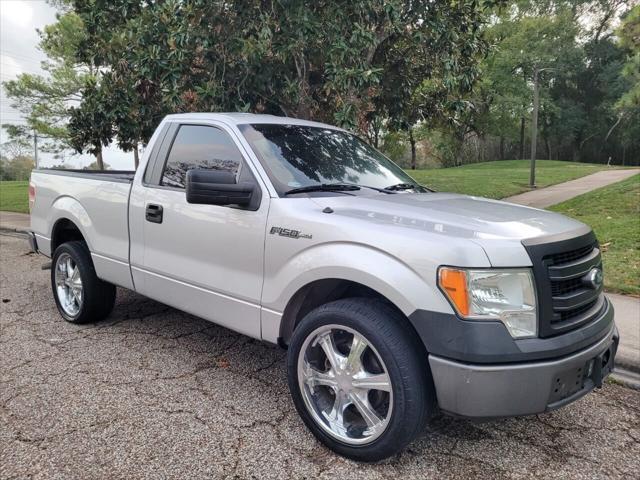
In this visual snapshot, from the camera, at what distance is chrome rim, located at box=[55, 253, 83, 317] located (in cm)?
478

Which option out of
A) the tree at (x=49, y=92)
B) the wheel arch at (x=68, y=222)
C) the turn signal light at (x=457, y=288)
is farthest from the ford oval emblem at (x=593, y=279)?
the tree at (x=49, y=92)

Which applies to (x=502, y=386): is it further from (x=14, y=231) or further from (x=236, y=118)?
(x=14, y=231)

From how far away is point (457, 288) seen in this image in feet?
7.74

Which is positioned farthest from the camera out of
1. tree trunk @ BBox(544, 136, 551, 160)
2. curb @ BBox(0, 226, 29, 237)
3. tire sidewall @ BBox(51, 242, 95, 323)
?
tree trunk @ BBox(544, 136, 551, 160)

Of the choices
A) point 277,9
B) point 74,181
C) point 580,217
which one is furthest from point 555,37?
point 74,181

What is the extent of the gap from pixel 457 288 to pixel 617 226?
7.55 meters

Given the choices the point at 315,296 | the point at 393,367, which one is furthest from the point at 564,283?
the point at 315,296

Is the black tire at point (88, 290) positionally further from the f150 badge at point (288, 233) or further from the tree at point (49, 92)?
the tree at point (49, 92)

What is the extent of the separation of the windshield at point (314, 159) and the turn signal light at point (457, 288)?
120cm

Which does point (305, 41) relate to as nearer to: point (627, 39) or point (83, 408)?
point (83, 408)

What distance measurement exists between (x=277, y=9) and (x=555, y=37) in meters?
39.4

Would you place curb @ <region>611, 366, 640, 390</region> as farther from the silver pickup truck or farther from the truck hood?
the truck hood

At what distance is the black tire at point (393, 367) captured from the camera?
96.8 inches

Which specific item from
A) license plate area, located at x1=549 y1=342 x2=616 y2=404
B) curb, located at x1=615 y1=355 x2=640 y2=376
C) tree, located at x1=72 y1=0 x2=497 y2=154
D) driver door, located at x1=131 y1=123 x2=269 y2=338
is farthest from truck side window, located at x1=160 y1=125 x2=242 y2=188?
curb, located at x1=615 y1=355 x2=640 y2=376
